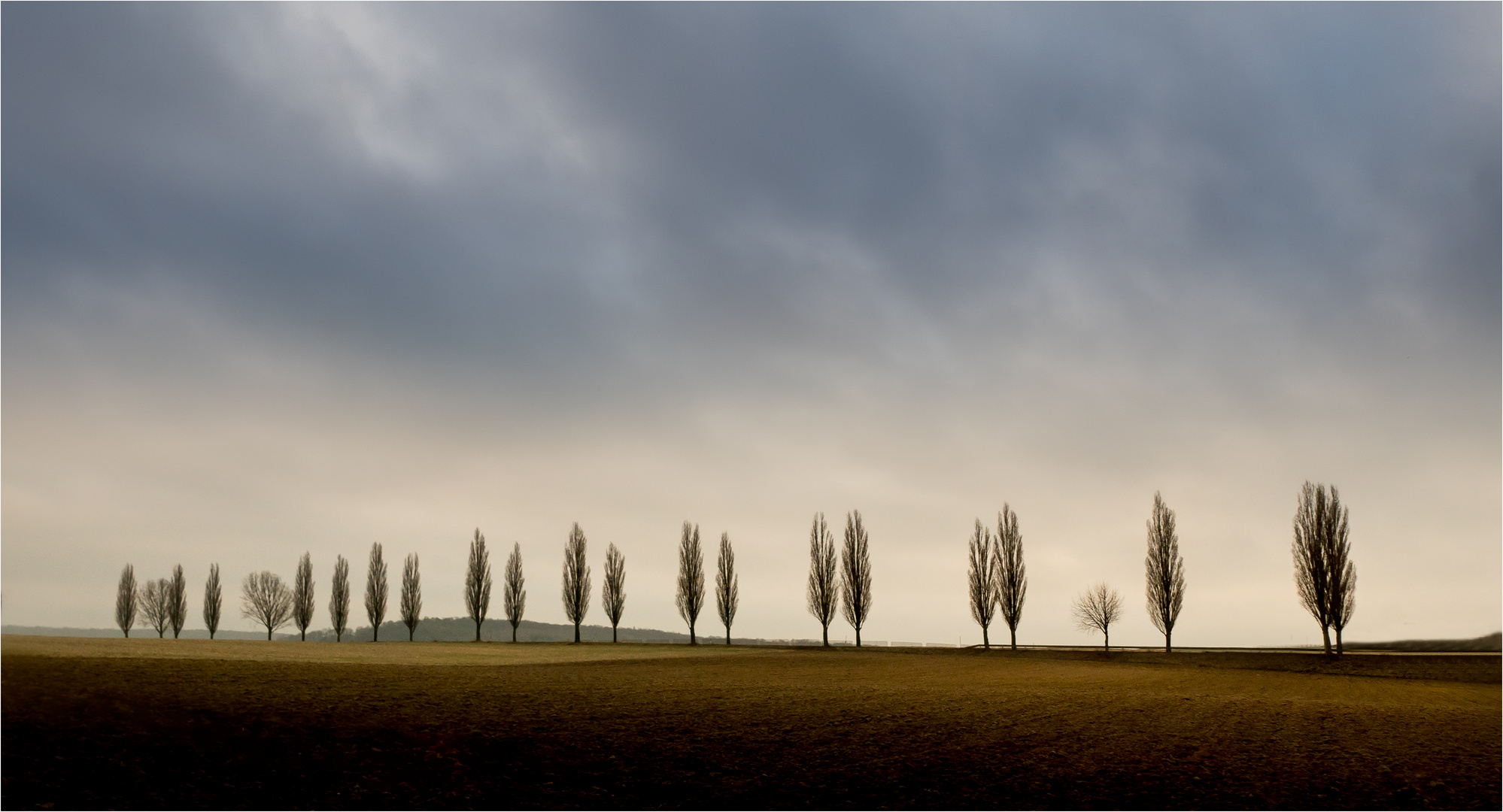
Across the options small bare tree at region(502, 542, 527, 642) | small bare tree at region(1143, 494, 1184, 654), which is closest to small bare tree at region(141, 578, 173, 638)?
small bare tree at region(502, 542, 527, 642)

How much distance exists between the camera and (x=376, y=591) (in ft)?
291

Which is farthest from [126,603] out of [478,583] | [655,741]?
[655,741]

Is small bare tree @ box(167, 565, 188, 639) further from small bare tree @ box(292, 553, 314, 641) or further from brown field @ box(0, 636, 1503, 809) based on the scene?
brown field @ box(0, 636, 1503, 809)

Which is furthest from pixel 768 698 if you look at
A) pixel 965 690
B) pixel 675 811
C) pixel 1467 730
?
pixel 1467 730

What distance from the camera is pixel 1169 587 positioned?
2482 inches

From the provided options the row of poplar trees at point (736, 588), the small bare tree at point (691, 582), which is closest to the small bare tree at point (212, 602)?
the row of poplar trees at point (736, 588)

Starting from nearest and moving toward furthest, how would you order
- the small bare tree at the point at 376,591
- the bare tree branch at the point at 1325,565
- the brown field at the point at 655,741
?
the brown field at the point at 655,741
the bare tree branch at the point at 1325,565
the small bare tree at the point at 376,591

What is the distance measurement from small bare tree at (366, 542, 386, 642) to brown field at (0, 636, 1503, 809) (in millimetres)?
60647

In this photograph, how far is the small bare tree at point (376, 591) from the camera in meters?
88.1

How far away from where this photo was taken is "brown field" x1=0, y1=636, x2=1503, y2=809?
15125mm

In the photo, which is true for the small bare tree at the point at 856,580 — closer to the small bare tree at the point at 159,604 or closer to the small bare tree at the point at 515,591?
the small bare tree at the point at 515,591

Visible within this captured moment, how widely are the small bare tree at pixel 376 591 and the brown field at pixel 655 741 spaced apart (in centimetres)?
6065

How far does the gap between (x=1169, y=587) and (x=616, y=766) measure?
56703mm

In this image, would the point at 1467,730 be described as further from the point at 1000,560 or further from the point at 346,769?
the point at 1000,560
